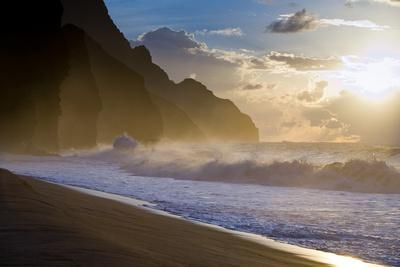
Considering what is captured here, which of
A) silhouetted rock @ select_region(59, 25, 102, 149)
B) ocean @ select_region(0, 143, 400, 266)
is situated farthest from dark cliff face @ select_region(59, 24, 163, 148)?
ocean @ select_region(0, 143, 400, 266)

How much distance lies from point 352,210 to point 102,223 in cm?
911

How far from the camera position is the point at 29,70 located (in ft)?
185

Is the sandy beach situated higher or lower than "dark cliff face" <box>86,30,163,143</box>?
lower

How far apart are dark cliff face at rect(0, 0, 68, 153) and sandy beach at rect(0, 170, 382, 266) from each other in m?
44.8

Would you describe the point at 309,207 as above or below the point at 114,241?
above

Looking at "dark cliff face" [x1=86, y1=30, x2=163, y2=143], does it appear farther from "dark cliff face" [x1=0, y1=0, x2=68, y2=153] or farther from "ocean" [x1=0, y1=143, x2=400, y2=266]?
"ocean" [x1=0, y1=143, x2=400, y2=266]

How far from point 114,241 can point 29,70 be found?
5347 centimetres

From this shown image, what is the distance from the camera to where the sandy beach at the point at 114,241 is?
546 cm

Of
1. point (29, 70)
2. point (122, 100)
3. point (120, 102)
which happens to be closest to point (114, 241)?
point (29, 70)

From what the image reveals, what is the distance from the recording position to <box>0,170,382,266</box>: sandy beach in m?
5.46

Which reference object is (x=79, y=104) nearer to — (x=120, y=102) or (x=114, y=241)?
(x=120, y=102)

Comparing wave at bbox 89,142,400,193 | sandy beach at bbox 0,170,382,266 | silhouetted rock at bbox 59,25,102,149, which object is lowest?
sandy beach at bbox 0,170,382,266

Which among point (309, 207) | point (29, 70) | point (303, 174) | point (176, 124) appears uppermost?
point (176, 124)

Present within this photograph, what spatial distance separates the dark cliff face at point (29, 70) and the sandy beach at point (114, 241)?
147 ft
